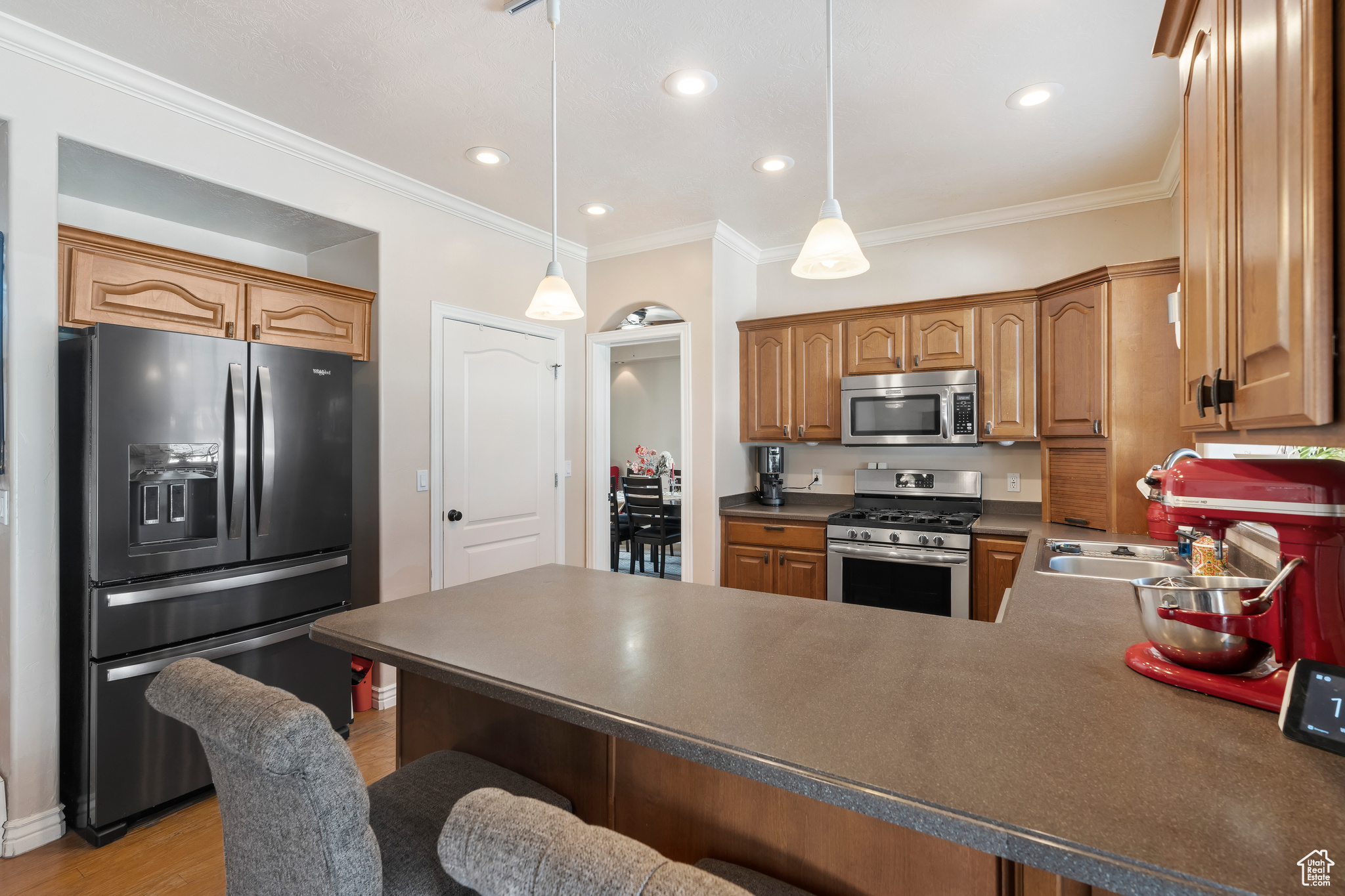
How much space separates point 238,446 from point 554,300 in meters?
1.37

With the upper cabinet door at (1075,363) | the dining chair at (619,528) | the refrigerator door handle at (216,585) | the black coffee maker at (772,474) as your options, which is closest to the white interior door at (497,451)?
the refrigerator door handle at (216,585)

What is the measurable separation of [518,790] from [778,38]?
2.24 meters

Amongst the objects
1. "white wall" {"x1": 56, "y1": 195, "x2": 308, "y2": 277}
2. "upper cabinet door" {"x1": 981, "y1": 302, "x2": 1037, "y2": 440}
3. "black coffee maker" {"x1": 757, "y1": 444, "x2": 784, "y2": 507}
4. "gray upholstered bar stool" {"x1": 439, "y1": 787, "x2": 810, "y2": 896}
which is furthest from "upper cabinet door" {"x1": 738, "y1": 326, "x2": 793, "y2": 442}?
"gray upholstered bar stool" {"x1": 439, "y1": 787, "x2": 810, "y2": 896}

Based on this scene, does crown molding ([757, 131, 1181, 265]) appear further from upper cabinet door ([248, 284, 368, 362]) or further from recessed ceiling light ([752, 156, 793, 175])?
upper cabinet door ([248, 284, 368, 362])

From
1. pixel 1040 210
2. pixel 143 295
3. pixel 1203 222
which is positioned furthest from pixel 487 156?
pixel 1040 210

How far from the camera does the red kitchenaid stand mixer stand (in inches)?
41.3

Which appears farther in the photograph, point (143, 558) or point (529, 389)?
point (529, 389)

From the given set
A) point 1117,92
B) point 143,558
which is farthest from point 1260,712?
point 143,558

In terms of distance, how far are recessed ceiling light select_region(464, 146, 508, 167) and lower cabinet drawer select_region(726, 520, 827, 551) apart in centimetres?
232

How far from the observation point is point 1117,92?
95.5 inches

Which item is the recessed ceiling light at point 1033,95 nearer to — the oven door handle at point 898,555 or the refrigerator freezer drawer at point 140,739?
the oven door handle at point 898,555

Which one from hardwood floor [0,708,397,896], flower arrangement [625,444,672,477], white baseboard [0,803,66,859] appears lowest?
hardwood floor [0,708,397,896]

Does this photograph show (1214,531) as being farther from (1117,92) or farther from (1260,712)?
(1117,92)

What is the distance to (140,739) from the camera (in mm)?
2213
